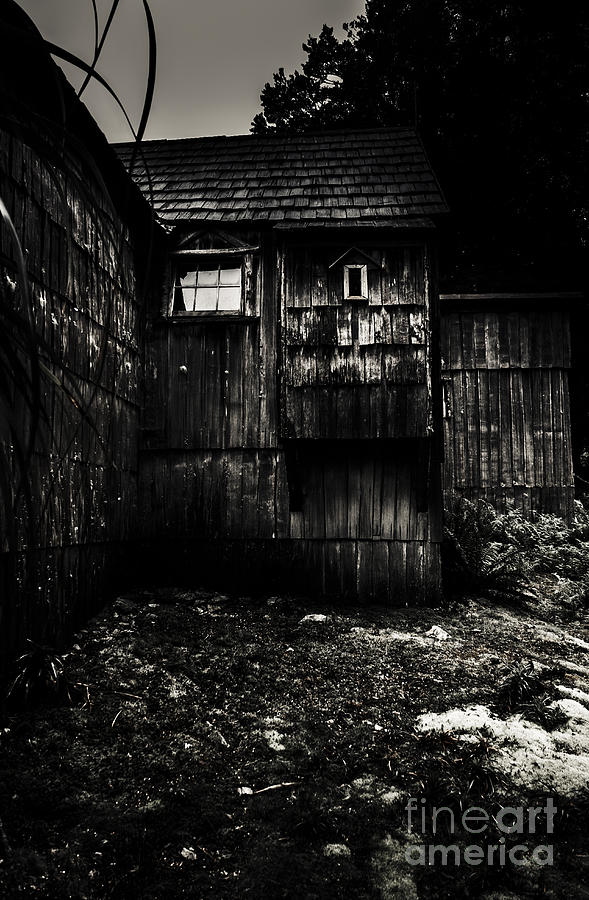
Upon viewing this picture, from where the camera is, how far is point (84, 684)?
4.18 metres

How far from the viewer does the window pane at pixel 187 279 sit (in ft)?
24.0

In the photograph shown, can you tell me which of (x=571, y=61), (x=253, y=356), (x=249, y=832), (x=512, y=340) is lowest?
(x=249, y=832)

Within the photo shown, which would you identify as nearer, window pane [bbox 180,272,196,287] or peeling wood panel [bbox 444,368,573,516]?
window pane [bbox 180,272,196,287]

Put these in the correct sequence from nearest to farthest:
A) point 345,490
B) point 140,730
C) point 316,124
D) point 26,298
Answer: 1. point 26,298
2. point 140,730
3. point 345,490
4. point 316,124

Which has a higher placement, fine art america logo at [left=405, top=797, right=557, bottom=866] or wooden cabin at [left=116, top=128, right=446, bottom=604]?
wooden cabin at [left=116, top=128, right=446, bottom=604]

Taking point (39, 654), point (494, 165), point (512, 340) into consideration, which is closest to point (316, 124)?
point (494, 165)

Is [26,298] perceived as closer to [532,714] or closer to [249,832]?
[249,832]

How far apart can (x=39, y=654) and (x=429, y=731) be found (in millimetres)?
2692

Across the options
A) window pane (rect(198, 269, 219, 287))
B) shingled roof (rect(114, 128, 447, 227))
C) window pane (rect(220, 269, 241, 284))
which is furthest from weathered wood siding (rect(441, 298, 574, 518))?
window pane (rect(198, 269, 219, 287))

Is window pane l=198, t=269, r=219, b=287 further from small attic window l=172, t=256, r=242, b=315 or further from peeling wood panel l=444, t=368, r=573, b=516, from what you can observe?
peeling wood panel l=444, t=368, r=573, b=516

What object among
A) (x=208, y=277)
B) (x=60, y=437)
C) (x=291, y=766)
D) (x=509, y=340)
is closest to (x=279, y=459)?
(x=208, y=277)

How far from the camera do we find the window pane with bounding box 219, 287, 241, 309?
724 cm

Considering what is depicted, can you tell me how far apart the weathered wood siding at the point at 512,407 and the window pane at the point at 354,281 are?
13.8 feet

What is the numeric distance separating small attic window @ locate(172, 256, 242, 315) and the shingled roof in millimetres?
519
